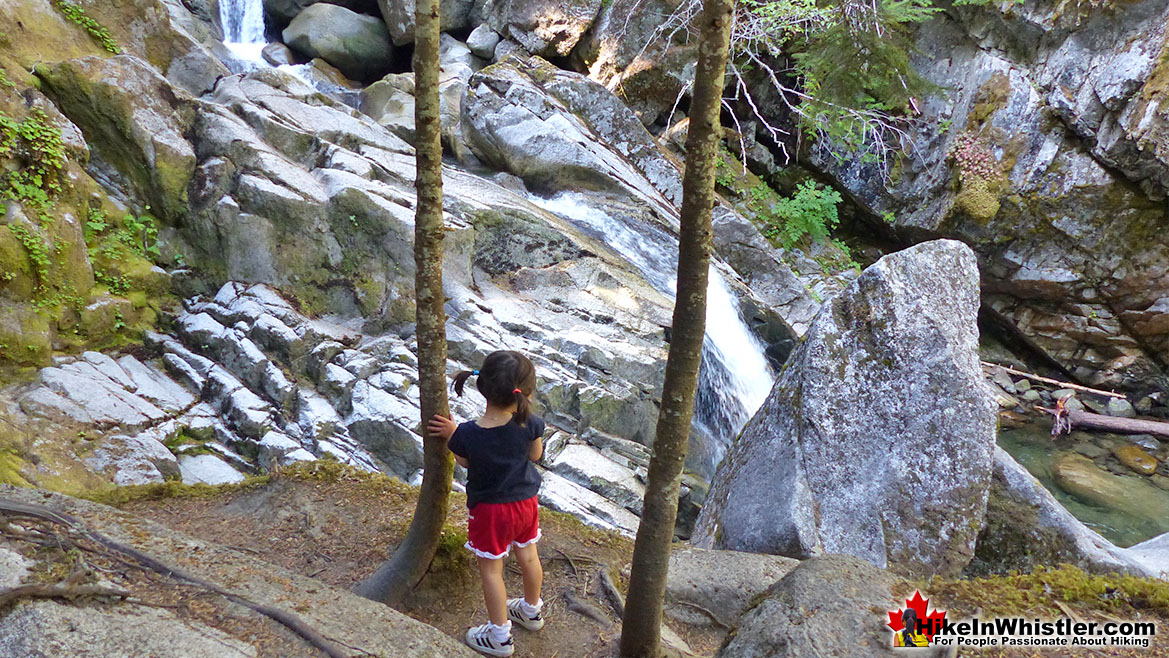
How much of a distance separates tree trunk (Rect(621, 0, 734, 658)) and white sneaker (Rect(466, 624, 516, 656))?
0.71 meters

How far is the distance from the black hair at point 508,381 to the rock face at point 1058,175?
47.8ft

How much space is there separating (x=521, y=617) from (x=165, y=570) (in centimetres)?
203

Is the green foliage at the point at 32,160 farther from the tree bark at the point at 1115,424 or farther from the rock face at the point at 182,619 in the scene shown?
the tree bark at the point at 1115,424

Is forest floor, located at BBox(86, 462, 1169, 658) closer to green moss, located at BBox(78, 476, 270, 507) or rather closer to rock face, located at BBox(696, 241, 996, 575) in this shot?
green moss, located at BBox(78, 476, 270, 507)

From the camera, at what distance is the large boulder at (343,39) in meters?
18.5

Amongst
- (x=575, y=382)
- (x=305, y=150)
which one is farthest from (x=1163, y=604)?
(x=305, y=150)

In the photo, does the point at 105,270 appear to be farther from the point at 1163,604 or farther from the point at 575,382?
the point at 1163,604

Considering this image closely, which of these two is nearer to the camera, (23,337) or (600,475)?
(23,337)

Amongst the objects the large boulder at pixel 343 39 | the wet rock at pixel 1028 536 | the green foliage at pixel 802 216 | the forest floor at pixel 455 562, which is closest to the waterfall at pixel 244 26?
the large boulder at pixel 343 39

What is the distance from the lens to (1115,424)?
530 inches

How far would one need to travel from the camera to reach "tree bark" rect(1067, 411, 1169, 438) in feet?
43.0

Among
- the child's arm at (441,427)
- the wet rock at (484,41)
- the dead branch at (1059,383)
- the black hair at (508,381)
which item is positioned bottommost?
the child's arm at (441,427)

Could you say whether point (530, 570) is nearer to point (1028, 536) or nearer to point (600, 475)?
point (600, 475)

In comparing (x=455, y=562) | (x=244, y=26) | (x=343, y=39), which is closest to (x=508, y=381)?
(x=455, y=562)
